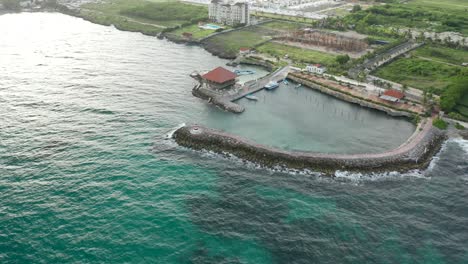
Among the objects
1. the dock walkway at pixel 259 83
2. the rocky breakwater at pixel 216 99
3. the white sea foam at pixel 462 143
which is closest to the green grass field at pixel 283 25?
the dock walkway at pixel 259 83

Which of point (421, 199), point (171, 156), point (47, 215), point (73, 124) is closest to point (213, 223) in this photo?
point (171, 156)

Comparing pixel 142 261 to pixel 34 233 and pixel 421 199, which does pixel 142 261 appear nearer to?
pixel 34 233

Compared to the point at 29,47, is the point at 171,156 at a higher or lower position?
lower

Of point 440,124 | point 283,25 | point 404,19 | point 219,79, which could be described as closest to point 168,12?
point 283,25

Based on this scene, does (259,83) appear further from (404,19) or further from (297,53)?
(404,19)

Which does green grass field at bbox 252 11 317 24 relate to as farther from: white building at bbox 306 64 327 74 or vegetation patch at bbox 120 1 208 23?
white building at bbox 306 64 327 74

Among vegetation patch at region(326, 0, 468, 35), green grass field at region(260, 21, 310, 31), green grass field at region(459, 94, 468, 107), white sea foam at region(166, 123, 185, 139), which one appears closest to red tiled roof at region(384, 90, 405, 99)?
green grass field at region(459, 94, 468, 107)
